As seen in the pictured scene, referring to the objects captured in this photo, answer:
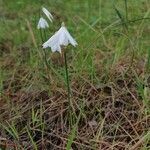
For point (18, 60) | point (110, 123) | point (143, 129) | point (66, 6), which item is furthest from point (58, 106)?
point (66, 6)

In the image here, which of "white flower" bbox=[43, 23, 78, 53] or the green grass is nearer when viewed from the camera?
"white flower" bbox=[43, 23, 78, 53]

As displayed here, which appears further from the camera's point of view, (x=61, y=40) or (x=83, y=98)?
(x=83, y=98)

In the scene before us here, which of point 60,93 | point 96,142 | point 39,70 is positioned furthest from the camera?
point 39,70

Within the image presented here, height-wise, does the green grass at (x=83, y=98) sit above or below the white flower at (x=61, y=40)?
below

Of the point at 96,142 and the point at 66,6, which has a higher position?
the point at 66,6

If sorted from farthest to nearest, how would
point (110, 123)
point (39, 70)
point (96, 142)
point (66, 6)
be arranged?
point (66, 6), point (39, 70), point (110, 123), point (96, 142)

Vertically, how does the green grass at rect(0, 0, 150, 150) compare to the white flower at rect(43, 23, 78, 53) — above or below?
below

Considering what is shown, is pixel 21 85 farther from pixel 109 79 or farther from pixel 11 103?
pixel 109 79

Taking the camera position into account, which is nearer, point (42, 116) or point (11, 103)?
point (42, 116)

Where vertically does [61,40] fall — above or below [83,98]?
above

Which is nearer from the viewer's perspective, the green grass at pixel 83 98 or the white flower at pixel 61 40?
the white flower at pixel 61 40

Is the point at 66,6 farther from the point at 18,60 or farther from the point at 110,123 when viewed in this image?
the point at 110,123
